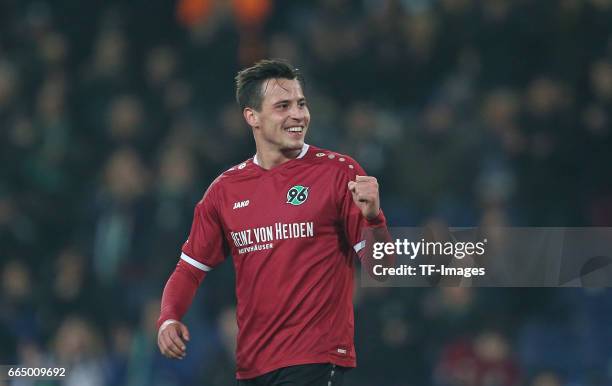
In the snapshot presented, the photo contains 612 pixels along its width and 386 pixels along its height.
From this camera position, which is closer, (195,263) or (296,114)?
(296,114)

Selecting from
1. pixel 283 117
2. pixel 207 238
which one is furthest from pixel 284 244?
pixel 283 117

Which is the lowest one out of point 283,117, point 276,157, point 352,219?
point 352,219

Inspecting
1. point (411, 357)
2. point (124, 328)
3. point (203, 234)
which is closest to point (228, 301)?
point (124, 328)

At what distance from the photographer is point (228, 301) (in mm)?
6812

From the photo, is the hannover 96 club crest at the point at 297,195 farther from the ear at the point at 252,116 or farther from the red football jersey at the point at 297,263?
the ear at the point at 252,116

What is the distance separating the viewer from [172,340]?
371cm

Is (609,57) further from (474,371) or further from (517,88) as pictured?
(474,371)

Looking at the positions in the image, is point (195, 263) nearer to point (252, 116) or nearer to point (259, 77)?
point (252, 116)

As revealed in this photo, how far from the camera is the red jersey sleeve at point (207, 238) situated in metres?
4.03

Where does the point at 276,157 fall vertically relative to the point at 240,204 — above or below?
above
